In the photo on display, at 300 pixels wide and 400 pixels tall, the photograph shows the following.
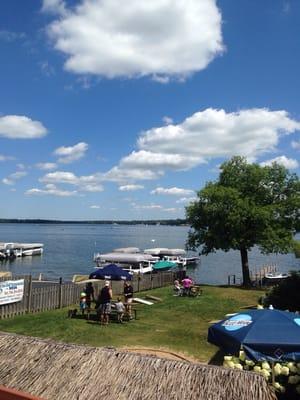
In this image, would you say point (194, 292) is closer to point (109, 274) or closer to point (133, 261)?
point (109, 274)

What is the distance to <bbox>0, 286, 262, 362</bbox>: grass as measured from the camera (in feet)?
52.0

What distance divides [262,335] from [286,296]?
30.6 feet

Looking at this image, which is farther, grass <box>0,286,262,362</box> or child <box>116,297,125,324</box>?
child <box>116,297,125,324</box>

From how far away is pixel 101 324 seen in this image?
18.9 meters

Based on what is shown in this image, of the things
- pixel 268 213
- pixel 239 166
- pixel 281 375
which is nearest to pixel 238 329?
pixel 281 375

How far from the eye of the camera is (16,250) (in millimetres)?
97000

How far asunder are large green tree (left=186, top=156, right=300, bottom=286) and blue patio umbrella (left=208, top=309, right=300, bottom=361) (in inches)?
977

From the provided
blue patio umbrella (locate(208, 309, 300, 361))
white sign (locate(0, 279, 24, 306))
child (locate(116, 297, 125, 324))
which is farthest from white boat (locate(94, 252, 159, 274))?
blue patio umbrella (locate(208, 309, 300, 361))

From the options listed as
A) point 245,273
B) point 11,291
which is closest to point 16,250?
point 245,273

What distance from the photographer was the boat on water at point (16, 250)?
91.5 metres

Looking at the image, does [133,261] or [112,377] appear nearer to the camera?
[112,377]

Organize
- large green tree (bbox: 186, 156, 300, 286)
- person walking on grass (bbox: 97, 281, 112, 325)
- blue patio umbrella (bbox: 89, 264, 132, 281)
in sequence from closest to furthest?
person walking on grass (bbox: 97, 281, 112, 325)
blue patio umbrella (bbox: 89, 264, 132, 281)
large green tree (bbox: 186, 156, 300, 286)

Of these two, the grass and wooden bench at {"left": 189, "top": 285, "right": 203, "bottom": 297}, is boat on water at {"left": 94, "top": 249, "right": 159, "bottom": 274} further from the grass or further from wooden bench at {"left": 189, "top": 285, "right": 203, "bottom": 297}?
the grass

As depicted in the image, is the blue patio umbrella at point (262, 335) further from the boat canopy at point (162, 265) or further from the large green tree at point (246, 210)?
the boat canopy at point (162, 265)
